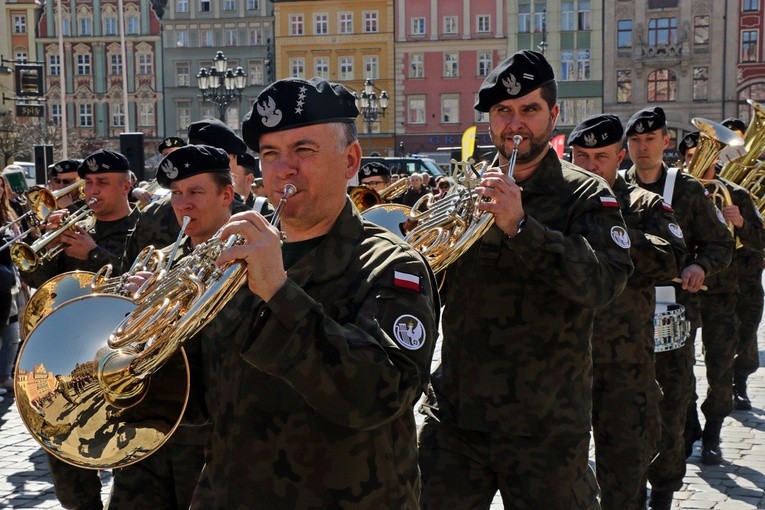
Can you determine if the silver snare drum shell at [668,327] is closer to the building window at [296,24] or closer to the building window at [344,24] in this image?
the building window at [344,24]

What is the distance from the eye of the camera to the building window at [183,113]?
68.8 m

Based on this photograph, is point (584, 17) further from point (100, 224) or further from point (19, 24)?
point (100, 224)

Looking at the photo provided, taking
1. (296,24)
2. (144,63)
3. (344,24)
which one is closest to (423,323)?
(344,24)

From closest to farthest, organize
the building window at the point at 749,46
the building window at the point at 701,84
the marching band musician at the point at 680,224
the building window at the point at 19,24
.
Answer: the marching band musician at the point at 680,224 → the building window at the point at 749,46 → the building window at the point at 701,84 → the building window at the point at 19,24

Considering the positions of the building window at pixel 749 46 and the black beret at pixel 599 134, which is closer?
the black beret at pixel 599 134

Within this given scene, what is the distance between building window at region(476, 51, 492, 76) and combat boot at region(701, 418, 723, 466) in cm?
5605

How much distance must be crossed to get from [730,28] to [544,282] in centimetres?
5850

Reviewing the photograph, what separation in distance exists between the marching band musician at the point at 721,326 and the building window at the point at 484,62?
5450 centimetres

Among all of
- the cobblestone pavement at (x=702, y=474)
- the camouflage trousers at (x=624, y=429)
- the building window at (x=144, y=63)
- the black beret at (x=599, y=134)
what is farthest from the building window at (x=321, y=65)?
the camouflage trousers at (x=624, y=429)

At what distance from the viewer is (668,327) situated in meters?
6.23

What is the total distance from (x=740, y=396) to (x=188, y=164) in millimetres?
6312

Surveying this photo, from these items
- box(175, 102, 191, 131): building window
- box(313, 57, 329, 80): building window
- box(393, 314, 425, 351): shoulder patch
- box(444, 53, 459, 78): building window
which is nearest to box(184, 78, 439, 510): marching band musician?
box(393, 314, 425, 351): shoulder patch

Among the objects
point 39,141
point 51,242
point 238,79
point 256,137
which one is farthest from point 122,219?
point 39,141

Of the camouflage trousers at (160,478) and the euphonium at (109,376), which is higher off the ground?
the euphonium at (109,376)
